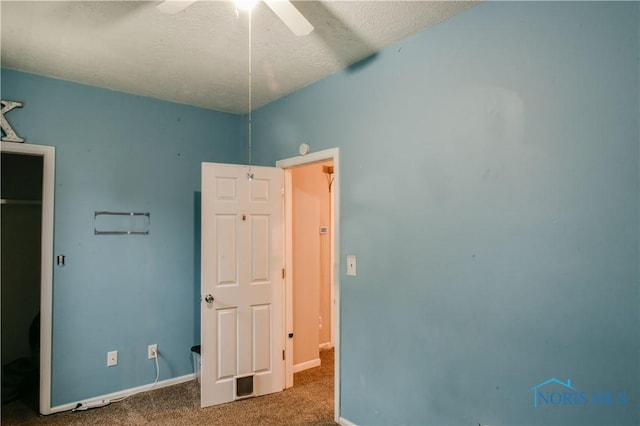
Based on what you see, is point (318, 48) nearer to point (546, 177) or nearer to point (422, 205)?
point (422, 205)

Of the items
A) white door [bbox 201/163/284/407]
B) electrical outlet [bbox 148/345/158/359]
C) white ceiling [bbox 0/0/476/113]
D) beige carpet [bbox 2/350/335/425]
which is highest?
white ceiling [bbox 0/0/476/113]

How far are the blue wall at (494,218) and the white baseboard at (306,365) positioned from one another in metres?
1.11

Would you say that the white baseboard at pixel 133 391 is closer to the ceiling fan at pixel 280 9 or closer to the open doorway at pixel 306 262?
the open doorway at pixel 306 262

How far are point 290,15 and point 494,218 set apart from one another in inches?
55.9

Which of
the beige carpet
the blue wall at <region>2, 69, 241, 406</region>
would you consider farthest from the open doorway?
the blue wall at <region>2, 69, 241, 406</region>

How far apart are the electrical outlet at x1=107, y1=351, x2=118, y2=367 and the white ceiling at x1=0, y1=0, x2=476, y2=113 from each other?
232 cm

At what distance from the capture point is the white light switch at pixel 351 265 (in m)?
2.62

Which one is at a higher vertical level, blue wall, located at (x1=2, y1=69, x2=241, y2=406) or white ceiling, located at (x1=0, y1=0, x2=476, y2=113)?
white ceiling, located at (x1=0, y1=0, x2=476, y2=113)

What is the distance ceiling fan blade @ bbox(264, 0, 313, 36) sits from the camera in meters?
1.51

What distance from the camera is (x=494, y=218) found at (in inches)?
73.3

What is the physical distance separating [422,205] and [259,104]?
2142mm

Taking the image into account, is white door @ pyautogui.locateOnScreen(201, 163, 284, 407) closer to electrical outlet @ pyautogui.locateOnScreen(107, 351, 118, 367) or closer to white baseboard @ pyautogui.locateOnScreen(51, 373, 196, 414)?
white baseboard @ pyautogui.locateOnScreen(51, 373, 196, 414)

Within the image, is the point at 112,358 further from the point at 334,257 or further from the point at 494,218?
the point at 494,218

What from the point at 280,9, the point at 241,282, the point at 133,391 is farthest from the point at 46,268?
the point at 280,9
